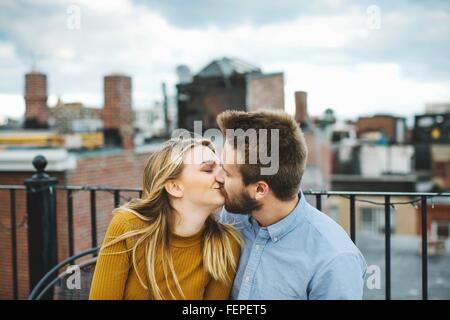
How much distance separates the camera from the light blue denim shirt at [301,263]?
1707 mm

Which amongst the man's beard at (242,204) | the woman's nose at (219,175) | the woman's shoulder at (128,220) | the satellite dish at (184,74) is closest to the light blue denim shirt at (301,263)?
the man's beard at (242,204)

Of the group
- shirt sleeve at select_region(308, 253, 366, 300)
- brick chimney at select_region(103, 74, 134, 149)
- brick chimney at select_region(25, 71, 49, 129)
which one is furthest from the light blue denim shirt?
brick chimney at select_region(25, 71, 49, 129)

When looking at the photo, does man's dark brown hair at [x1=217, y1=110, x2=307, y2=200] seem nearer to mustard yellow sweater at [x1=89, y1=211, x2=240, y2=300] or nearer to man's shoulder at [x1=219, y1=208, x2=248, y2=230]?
man's shoulder at [x1=219, y1=208, x2=248, y2=230]

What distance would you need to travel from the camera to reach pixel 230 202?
1.92 metres

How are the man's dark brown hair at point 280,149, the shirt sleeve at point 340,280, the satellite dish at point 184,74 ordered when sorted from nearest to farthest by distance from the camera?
1. the shirt sleeve at point 340,280
2. the man's dark brown hair at point 280,149
3. the satellite dish at point 184,74

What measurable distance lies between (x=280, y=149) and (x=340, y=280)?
0.53m

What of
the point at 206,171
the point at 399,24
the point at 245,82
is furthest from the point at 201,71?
the point at 206,171

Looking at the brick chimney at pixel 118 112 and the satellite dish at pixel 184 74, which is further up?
the satellite dish at pixel 184 74

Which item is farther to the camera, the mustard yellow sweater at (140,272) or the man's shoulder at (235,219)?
the man's shoulder at (235,219)

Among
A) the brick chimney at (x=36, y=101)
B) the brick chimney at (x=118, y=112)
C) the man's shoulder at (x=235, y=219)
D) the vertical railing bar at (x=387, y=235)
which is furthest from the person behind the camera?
the brick chimney at (x=36, y=101)

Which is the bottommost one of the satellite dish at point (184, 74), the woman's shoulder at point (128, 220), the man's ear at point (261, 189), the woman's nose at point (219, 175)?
the woman's shoulder at point (128, 220)

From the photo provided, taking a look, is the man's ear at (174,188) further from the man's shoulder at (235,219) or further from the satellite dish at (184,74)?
the satellite dish at (184,74)
